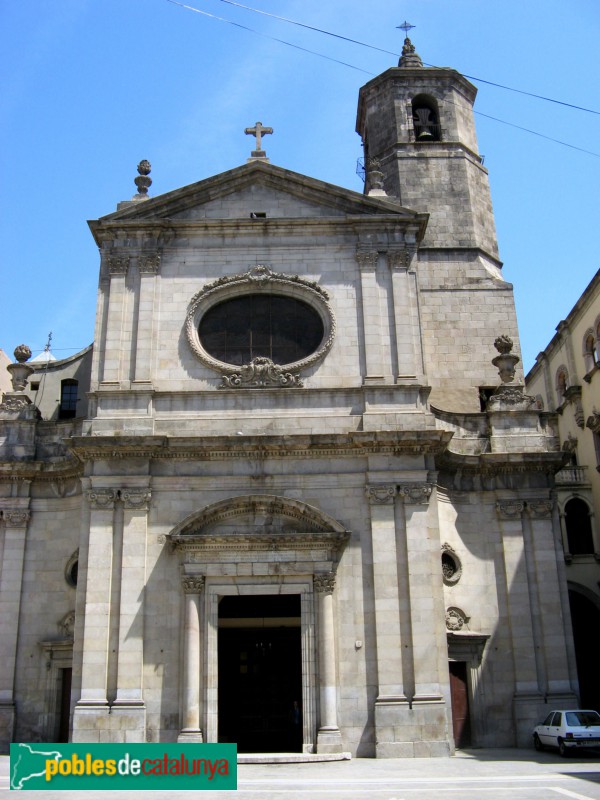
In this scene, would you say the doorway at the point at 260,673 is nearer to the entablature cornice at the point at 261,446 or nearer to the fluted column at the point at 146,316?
the entablature cornice at the point at 261,446

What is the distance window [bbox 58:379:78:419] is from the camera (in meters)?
30.1

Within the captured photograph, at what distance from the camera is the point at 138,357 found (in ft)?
81.5

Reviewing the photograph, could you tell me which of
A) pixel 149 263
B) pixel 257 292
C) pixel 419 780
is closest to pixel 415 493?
pixel 257 292

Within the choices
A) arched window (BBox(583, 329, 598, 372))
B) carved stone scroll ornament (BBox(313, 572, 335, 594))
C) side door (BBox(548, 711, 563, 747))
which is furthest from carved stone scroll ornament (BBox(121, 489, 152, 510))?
arched window (BBox(583, 329, 598, 372))

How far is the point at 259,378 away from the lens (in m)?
24.6

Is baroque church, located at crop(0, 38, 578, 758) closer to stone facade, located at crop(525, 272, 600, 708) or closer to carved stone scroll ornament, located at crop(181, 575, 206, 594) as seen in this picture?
carved stone scroll ornament, located at crop(181, 575, 206, 594)

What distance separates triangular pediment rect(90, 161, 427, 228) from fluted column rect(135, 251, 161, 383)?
1316 millimetres

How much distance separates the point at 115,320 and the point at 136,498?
17.6 ft

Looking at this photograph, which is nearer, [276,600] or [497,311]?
[276,600]

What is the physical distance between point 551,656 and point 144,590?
10.8 m

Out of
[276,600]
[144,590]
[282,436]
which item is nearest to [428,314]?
[282,436]

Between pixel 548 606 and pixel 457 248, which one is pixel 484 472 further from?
pixel 457 248

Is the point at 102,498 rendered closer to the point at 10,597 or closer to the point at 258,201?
the point at 10,597

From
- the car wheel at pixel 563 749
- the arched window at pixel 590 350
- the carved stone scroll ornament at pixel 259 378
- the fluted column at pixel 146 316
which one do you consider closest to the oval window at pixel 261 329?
the carved stone scroll ornament at pixel 259 378
